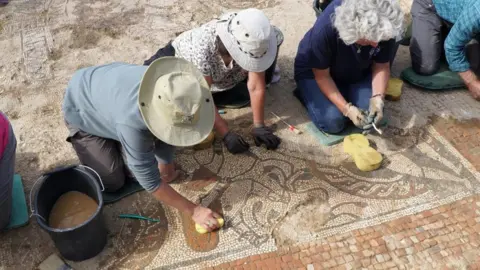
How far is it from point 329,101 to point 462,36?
4.07 feet

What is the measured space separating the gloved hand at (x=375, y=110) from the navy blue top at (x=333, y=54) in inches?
11.3

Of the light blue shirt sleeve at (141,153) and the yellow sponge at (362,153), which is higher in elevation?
the light blue shirt sleeve at (141,153)

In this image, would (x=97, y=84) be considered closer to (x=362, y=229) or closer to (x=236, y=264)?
(x=236, y=264)

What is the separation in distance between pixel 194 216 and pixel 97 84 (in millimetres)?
1011

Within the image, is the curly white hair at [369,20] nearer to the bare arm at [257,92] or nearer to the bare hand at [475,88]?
the bare arm at [257,92]

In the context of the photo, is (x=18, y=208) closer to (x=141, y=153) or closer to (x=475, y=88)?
(x=141, y=153)

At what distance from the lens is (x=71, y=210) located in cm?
274

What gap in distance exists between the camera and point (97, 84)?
2551 mm

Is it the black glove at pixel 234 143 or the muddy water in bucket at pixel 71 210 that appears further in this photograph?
the black glove at pixel 234 143

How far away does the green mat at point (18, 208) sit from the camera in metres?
2.82

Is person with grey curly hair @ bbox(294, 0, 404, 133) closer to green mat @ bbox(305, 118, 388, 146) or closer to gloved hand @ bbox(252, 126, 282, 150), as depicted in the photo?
green mat @ bbox(305, 118, 388, 146)

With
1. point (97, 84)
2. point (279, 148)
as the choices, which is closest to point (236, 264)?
point (279, 148)

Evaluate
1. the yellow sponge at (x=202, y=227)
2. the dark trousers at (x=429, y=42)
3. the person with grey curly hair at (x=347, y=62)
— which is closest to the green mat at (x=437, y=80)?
→ the dark trousers at (x=429, y=42)

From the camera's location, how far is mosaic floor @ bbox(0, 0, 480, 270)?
9.02 feet
